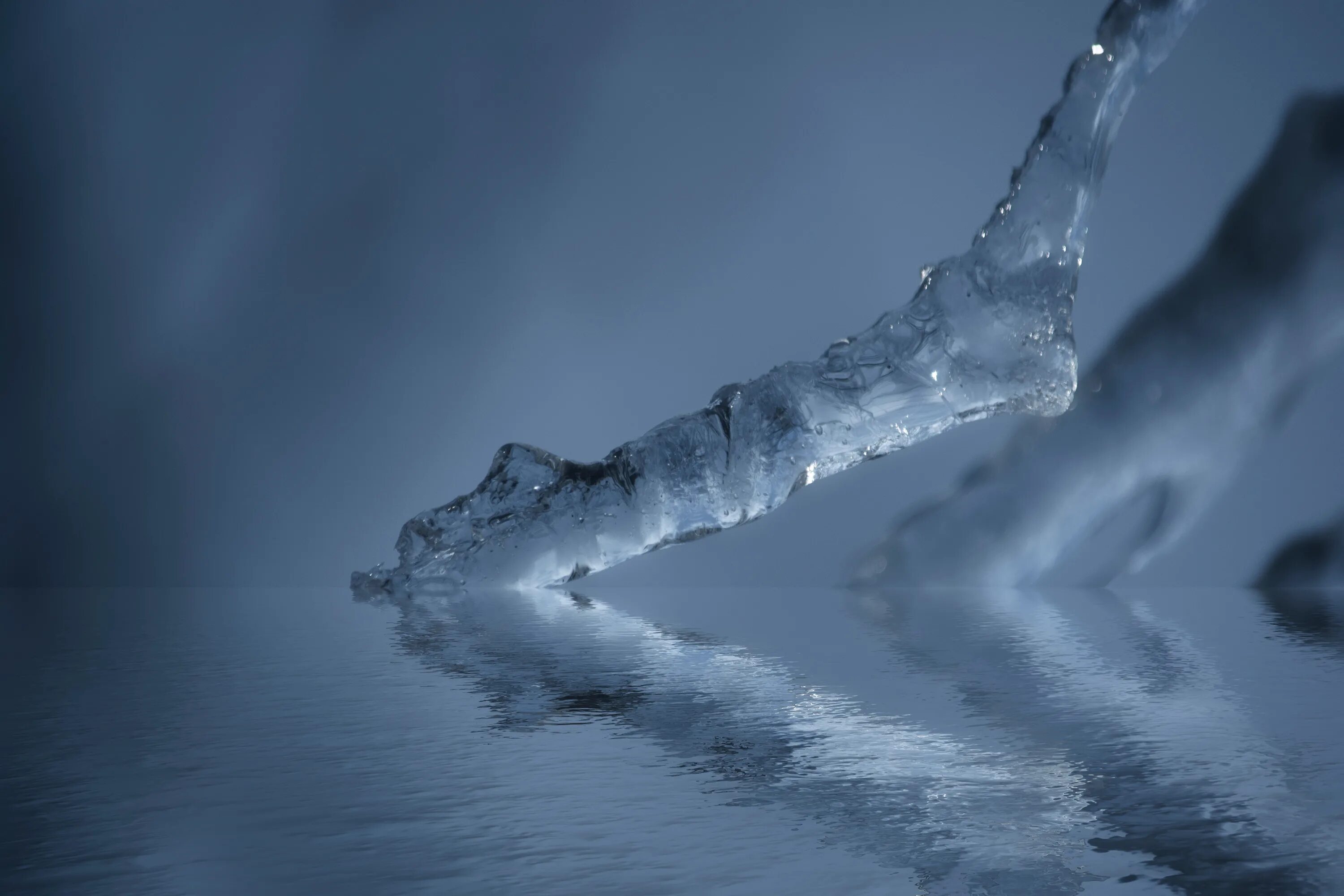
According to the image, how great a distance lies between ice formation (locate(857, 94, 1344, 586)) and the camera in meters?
2.82

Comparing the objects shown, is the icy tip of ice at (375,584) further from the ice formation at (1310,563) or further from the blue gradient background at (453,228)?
the ice formation at (1310,563)

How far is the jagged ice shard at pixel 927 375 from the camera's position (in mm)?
2555

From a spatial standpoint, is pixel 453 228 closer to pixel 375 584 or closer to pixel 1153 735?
pixel 375 584

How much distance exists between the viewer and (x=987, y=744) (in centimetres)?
89

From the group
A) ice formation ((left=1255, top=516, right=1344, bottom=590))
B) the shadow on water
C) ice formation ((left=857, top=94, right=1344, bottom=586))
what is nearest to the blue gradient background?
ice formation ((left=857, top=94, right=1344, bottom=586))

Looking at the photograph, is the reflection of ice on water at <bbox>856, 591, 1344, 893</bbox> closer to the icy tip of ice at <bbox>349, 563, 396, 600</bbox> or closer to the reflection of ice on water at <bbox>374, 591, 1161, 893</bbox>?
the reflection of ice on water at <bbox>374, 591, 1161, 893</bbox>

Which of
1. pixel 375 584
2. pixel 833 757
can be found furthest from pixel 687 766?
pixel 375 584

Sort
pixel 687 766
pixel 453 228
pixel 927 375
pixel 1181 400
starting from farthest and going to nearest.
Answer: pixel 453 228 → pixel 1181 400 → pixel 927 375 → pixel 687 766

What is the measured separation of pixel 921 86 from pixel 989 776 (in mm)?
2968

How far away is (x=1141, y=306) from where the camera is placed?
117 inches

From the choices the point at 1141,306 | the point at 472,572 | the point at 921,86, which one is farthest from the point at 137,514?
the point at 1141,306

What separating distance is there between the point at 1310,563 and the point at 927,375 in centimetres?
122

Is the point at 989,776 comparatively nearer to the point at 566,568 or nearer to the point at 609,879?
the point at 609,879

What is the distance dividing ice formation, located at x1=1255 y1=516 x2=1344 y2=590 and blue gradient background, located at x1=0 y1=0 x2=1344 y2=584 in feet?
2.82
